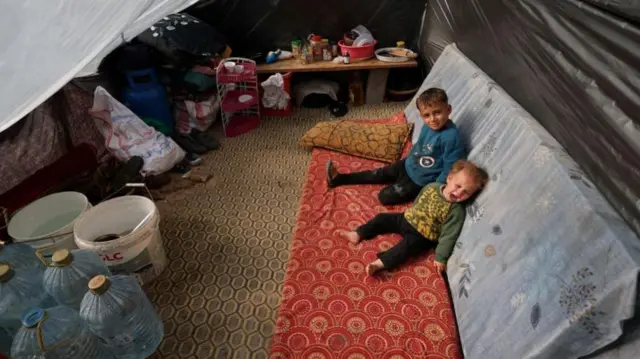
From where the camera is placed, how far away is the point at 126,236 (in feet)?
4.94

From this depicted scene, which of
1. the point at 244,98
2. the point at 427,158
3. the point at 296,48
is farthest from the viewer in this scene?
the point at 296,48

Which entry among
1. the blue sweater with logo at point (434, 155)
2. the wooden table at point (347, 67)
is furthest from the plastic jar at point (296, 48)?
the blue sweater with logo at point (434, 155)

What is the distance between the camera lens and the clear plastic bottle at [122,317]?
1.28 metres

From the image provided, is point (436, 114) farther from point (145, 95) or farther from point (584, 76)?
point (145, 95)

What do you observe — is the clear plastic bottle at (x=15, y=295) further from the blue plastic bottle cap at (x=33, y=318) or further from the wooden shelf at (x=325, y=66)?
the wooden shelf at (x=325, y=66)

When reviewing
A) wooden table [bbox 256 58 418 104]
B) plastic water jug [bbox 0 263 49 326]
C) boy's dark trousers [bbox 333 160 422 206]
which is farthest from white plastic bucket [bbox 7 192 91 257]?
wooden table [bbox 256 58 418 104]

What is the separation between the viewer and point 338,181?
2074 mm

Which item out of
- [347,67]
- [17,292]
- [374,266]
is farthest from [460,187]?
[347,67]

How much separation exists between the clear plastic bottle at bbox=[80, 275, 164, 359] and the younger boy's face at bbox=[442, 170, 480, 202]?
4.15 feet

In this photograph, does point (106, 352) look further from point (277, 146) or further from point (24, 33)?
point (277, 146)

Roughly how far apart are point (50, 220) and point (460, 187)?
1.82 m

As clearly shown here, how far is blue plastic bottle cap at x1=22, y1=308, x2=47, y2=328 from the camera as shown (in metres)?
1.16

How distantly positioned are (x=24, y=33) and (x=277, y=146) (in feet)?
6.19

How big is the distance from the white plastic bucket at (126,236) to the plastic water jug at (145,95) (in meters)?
1.09
